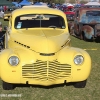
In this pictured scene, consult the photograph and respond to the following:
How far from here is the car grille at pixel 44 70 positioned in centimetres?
530

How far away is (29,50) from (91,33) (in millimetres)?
7514

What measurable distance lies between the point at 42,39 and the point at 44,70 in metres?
0.76

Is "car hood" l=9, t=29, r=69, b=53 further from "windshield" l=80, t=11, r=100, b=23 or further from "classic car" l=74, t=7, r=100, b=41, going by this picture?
"windshield" l=80, t=11, r=100, b=23

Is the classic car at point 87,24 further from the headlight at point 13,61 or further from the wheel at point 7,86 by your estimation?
the headlight at point 13,61

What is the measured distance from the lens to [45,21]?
6.91m

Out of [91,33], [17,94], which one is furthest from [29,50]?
[91,33]

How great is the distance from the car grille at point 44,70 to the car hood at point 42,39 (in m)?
0.28

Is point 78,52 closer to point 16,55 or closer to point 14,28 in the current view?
point 16,55

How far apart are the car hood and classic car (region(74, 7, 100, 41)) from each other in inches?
240

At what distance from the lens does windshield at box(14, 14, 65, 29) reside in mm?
6820

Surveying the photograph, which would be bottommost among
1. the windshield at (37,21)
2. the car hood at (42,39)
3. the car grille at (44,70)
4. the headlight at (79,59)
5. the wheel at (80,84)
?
the wheel at (80,84)

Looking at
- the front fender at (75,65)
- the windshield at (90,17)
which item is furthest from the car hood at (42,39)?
the windshield at (90,17)

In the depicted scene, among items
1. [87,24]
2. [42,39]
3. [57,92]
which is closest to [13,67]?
[42,39]

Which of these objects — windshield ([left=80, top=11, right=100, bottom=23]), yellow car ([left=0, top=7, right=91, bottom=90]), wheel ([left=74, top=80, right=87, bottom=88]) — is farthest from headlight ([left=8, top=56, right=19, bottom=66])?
windshield ([left=80, top=11, right=100, bottom=23])
